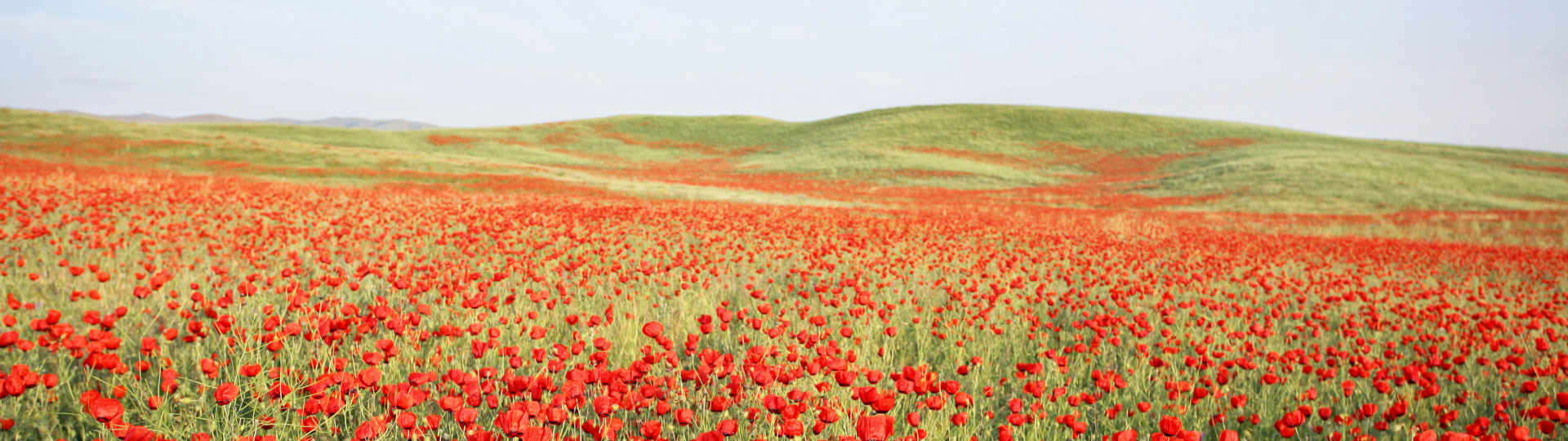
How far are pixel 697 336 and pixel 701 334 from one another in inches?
57.0

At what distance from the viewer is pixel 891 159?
4591 cm

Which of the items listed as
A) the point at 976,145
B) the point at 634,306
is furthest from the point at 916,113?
the point at 634,306

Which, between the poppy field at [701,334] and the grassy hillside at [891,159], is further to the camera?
the grassy hillside at [891,159]

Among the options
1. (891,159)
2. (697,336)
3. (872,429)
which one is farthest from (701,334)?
(891,159)

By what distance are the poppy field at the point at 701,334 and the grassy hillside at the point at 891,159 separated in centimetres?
1408

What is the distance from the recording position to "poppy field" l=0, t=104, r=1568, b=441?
2520mm

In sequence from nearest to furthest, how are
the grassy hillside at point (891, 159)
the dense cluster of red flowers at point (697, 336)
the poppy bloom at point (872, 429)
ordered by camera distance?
the poppy bloom at point (872, 429) < the dense cluster of red flowers at point (697, 336) < the grassy hillside at point (891, 159)

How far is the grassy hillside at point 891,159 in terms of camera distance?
88.7 ft

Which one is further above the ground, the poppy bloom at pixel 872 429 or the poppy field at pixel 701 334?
the poppy bloom at pixel 872 429

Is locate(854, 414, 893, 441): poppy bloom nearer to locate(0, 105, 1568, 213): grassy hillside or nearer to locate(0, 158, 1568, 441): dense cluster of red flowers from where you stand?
locate(0, 158, 1568, 441): dense cluster of red flowers

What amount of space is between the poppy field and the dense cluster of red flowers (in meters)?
0.03

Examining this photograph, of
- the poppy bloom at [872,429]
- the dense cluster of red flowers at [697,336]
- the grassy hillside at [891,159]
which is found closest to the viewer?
the poppy bloom at [872,429]

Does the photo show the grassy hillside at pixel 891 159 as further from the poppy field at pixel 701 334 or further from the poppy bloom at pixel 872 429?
the poppy bloom at pixel 872 429

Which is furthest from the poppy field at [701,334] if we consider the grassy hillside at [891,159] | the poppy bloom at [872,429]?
the grassy hillside at [891,159]
